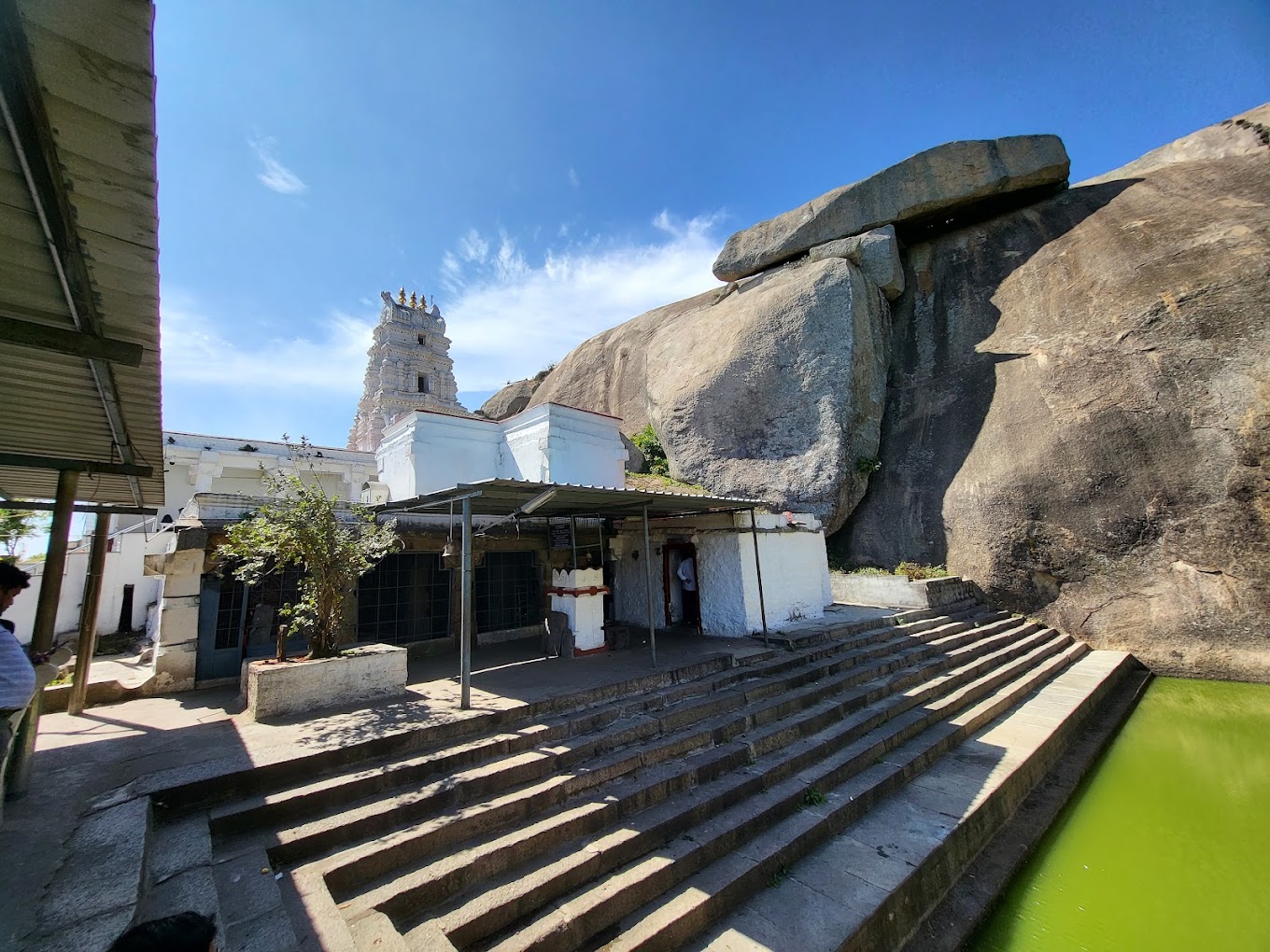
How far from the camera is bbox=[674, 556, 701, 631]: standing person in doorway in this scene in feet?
35.9

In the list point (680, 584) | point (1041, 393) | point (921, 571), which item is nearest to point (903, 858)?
point (680, 584)

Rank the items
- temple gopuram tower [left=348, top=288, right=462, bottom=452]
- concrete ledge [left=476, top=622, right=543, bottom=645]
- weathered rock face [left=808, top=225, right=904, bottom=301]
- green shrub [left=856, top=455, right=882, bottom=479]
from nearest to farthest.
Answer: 1. concrete ledge [left=476, top=622, right=543, bottom=645]
2. green shrub [left=856, top=455, right=882, bottom=479]
3. weathered rock face [left=808, top=225, right=904, bottom=301]
4. temple gopuram tower [left=348, top=288, right=462, bottom=452]

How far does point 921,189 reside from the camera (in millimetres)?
19094

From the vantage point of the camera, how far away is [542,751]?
4.87 m

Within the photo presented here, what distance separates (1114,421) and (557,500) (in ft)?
47.1

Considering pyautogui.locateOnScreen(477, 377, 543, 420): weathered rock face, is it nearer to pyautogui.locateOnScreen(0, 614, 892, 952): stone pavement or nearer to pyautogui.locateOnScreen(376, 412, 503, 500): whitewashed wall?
pyautogui.locateOnScreen(376, 412, 503, 500): whitewashed wall

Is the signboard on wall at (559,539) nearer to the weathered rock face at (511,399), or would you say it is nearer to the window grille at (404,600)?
the window grille at (404,600)

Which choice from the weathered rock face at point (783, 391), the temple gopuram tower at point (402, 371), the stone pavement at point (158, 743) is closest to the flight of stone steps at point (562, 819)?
the stone pavement at point (158, 743)

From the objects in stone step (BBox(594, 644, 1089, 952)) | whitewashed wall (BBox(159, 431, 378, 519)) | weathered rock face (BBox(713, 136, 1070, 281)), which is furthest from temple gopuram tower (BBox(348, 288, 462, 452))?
stone step (BBox(594, 644, 1089, 952))

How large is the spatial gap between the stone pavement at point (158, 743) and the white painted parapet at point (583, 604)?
0.41 meters

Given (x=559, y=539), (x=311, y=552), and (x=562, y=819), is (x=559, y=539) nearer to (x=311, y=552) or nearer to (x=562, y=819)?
(x=311, y=552)

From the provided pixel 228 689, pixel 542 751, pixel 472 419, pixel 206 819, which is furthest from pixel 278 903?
pixel 472 419

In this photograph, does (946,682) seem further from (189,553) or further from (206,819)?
(189,553)

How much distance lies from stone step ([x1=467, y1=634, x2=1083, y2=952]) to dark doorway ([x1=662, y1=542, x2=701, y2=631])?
4828 mm
